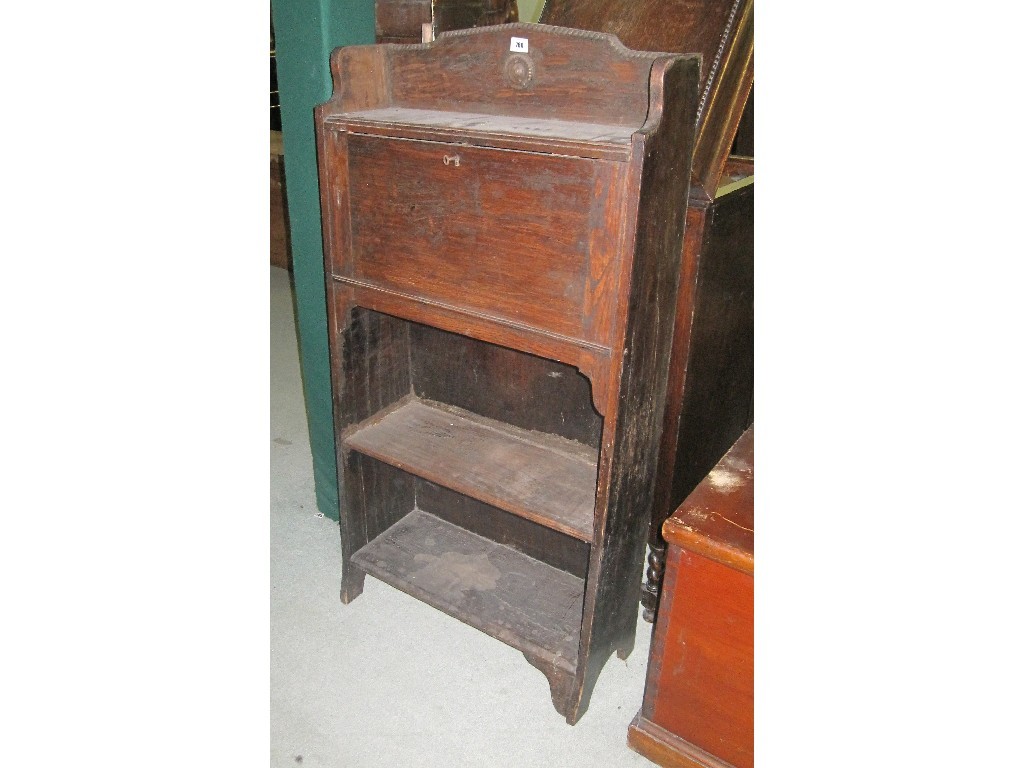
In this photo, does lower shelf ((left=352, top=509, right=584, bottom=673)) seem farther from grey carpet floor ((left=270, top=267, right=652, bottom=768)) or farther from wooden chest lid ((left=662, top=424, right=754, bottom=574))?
wooden chest lid ((left=662, top=424, right=754, bottom=574))

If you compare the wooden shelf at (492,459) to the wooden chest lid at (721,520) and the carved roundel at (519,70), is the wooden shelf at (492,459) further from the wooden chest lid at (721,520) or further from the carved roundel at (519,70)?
the carved roundel at (519,70)

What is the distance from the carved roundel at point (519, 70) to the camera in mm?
1500

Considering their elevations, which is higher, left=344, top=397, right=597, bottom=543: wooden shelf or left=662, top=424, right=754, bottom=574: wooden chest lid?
left=662, top=424, right=754, bottom=574: wooden chest lid

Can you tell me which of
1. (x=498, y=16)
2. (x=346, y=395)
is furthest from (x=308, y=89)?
(x=346, y=395)

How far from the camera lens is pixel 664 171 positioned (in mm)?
1334

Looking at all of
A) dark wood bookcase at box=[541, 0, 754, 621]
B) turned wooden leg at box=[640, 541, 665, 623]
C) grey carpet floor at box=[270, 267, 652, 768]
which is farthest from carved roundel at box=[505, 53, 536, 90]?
grey carpet floor at box=[270, 267, 652, 768]

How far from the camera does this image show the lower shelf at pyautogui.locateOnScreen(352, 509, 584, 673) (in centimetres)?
184

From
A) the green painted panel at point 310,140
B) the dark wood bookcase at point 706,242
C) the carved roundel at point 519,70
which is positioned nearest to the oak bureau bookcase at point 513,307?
the carved roundel at point 519,70

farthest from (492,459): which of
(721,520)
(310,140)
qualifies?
(310,140)

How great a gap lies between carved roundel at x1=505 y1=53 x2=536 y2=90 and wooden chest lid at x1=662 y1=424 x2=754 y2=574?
0.93m

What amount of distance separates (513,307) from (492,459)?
54 centimetres

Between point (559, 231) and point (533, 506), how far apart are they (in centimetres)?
66

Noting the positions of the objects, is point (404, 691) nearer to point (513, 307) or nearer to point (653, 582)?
point (653, 582)

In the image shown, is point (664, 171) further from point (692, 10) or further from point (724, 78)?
point (692, 10)
